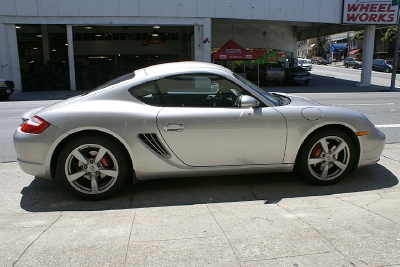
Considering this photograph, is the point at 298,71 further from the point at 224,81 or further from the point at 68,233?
the point at 68,233

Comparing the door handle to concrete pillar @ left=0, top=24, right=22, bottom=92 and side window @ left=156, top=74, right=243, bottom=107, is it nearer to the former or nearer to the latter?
side window @ left=156, top=74, right=243, bottom=107

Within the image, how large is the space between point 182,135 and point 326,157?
69.8 inches

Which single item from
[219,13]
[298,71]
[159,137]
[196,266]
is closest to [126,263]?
[196,266]

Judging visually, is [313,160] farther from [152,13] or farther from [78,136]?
[152,13]

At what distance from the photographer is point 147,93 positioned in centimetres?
414

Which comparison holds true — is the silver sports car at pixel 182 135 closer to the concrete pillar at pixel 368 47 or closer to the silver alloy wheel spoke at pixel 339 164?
the silver alloy wheel spoke at pixel 339 164

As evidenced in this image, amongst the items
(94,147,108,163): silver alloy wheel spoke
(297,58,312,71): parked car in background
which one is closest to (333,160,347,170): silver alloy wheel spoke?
Answer: (94,147,108,163): silver alloy wheel spoke

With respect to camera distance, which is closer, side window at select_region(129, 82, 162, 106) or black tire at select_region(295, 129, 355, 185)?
side window at select_region(129, 82, 162, 106)

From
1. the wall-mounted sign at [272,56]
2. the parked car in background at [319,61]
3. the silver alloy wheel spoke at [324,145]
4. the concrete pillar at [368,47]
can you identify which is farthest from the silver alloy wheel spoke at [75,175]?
the parked car in background at [319,61]

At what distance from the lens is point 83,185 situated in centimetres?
399

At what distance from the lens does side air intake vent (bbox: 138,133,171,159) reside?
3916 mm

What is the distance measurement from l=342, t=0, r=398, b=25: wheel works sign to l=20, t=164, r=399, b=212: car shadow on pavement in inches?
819

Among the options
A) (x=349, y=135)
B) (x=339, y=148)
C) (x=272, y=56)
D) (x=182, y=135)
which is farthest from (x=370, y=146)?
(x=272, y=56)

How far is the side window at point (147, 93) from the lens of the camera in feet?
13.5
